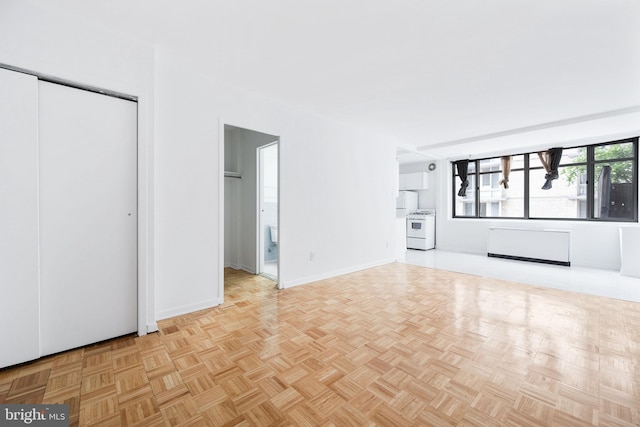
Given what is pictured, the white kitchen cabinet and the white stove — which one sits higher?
the white kitchen cabinet

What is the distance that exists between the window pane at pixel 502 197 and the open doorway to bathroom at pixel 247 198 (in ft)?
17.9

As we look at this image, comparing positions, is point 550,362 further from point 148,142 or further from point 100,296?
point 148,142

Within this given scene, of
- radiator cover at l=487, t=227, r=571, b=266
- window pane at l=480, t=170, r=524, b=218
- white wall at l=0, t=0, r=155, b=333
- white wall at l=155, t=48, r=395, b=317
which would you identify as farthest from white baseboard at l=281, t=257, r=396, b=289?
window pane at l=480, t=170, r=524, b=218

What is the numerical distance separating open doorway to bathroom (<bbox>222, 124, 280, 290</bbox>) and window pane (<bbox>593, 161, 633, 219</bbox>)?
6.35m

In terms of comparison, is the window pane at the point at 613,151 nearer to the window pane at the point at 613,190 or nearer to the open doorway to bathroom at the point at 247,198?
the window pane at the point at 613,190

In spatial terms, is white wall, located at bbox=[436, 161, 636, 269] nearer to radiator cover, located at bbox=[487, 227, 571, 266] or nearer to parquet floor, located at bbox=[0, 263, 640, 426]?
radiator cover, located at bbox=[487, 227, 571, 266]

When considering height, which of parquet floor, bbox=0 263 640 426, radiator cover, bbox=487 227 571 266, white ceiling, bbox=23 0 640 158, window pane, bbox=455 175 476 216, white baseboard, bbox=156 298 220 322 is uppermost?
white ceiling, bbox=23 0 640 158

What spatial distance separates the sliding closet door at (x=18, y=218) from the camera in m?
1.75

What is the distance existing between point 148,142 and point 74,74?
25.2 inches

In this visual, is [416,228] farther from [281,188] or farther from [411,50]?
[411,50]

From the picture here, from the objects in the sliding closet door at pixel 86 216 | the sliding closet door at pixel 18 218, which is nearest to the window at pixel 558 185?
the sliding closet door at pixel 86 216

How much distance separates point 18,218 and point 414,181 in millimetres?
7496

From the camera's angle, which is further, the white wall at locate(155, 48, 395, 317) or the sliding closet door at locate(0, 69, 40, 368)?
Result: the white wall at locate(155, 48, 395, 317)

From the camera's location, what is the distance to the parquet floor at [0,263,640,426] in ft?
4.63
